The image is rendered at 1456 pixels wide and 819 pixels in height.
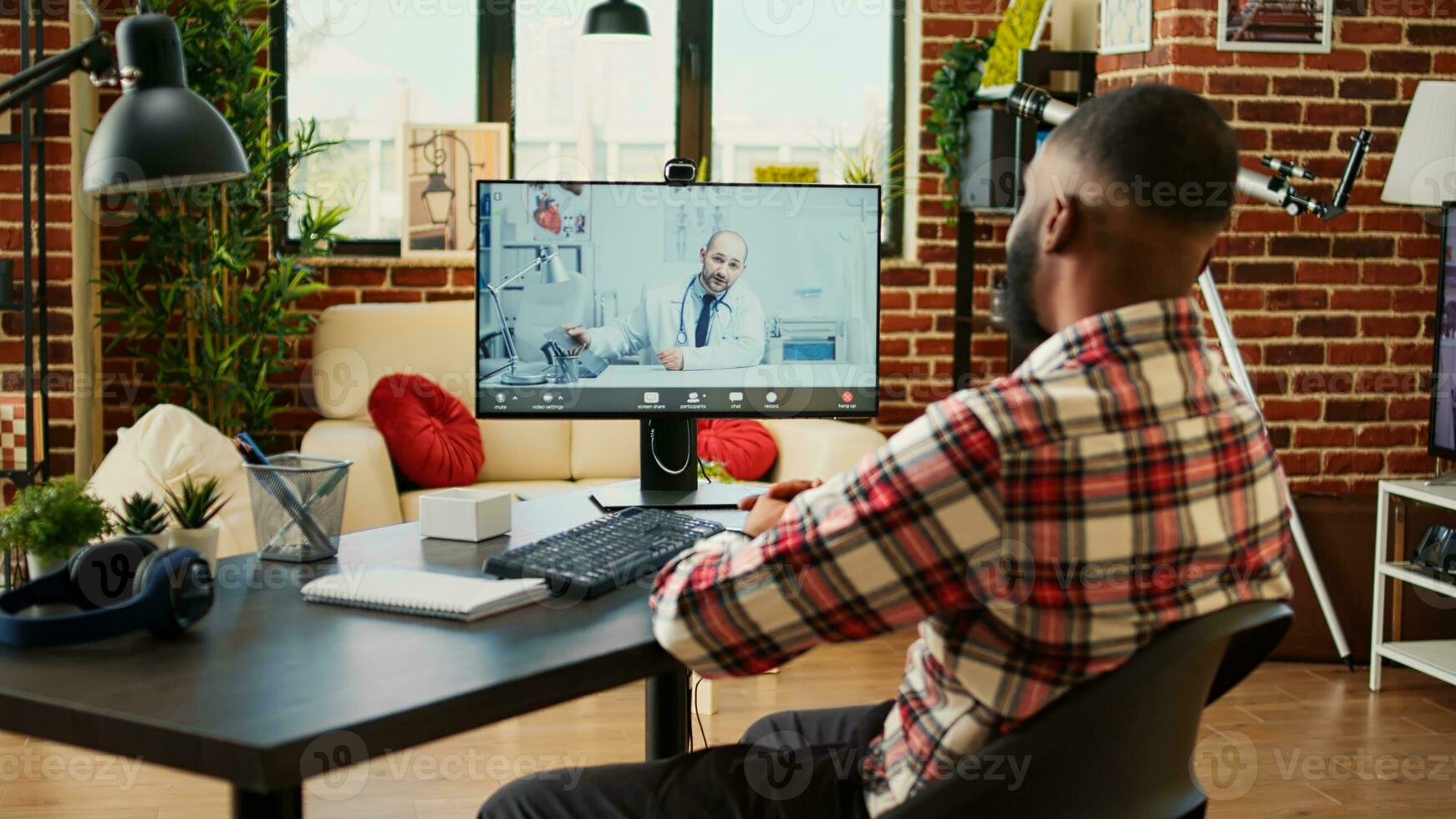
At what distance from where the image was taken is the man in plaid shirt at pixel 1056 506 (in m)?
1.08

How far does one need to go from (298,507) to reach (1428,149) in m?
3.18

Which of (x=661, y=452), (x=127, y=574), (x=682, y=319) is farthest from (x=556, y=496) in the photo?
(x=127, y=574)

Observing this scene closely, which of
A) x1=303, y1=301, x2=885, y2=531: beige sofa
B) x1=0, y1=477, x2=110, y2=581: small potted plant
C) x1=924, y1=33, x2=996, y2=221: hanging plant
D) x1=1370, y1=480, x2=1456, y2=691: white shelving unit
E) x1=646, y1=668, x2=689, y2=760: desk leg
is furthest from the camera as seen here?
x1=924, y1=33, x2=996, y2=221: hanging plant

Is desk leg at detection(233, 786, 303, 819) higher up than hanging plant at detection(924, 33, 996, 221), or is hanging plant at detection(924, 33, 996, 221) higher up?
hanging plant at detection(924, 33, 996, 221)

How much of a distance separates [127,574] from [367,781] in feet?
5.21

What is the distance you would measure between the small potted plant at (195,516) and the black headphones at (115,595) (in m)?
0.09

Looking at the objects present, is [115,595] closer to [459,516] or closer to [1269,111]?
[459,516]

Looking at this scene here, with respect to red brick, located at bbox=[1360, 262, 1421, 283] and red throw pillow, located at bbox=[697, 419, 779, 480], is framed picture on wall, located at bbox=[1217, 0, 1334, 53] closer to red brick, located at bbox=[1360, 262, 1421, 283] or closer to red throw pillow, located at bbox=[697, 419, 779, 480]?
red brick, located at bbox=[1360, 262, 1421, 283]

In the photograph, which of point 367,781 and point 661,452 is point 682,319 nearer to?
point 661,452

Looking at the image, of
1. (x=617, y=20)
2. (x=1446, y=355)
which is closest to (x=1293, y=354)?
(x=1446, y=355)

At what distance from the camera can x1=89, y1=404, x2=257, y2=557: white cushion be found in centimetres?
327

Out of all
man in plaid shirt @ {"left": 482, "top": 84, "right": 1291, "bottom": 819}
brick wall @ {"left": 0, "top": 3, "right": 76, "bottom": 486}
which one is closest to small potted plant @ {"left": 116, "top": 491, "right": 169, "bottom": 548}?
man in plaid shirt @ {"left": 482, "top": 84, "right": 1291, "bottom": 819}

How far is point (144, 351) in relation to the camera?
4.30 meters

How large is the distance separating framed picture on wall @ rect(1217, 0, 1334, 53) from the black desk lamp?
10.1 ft
